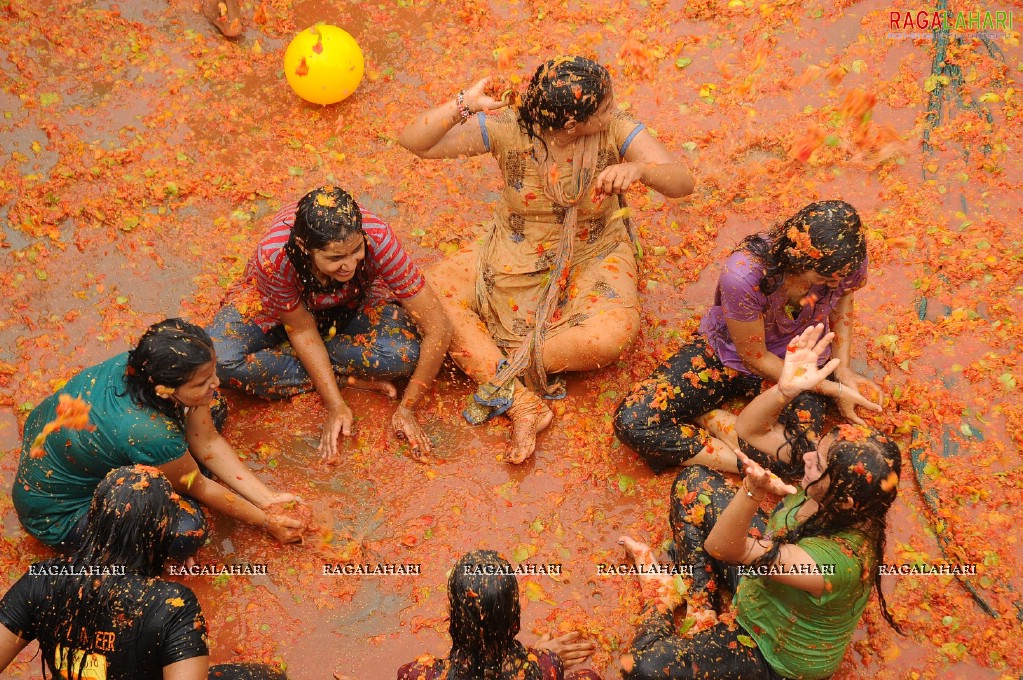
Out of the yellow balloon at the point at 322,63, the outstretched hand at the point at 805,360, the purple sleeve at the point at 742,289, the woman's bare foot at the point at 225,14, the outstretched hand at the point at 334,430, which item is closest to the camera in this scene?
the outstretched hand at the point at 805,360

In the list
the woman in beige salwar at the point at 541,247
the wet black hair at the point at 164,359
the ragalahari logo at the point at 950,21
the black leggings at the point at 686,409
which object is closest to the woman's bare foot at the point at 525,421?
the woman in beige salwar at the point at 541,247

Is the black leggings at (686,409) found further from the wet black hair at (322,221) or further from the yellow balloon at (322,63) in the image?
the yellow balloon at (322,63)

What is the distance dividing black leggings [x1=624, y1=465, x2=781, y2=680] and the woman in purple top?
0.37 meters

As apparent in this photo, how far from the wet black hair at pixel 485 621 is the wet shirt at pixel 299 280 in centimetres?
177

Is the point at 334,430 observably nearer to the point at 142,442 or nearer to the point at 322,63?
the point at 142,442

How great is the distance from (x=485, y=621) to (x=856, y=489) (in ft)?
4.29

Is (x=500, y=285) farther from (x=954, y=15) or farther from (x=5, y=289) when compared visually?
(x=954, y=15)

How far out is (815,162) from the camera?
5.63 m

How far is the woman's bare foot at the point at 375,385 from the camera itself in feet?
15.5

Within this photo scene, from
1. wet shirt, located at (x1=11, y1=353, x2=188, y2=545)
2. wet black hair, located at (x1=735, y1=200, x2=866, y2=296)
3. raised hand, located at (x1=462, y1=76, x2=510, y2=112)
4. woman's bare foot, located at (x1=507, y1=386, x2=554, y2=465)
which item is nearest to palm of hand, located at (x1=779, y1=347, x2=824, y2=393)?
wet black hair, located at (x1=735, y1=200, x2=866, y2=296)

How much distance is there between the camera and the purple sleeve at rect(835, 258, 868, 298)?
3959 millimetres

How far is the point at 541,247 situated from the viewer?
471 centimetres

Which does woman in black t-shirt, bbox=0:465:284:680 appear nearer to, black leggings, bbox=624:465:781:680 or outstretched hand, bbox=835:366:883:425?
black leggings, bbox=624:465:781:680

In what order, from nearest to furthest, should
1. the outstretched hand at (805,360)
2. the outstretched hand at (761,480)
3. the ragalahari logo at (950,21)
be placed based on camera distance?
the outstretched hand at (761,480)
the outstretched hand at (805,360)
the ragalahari logo at (950,21)
